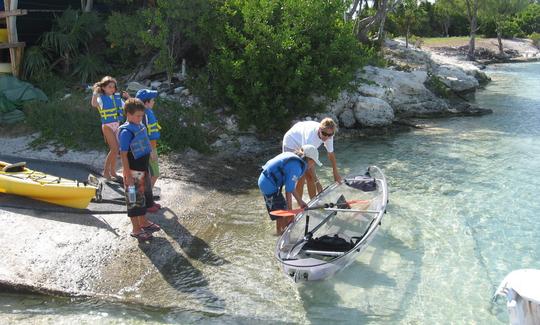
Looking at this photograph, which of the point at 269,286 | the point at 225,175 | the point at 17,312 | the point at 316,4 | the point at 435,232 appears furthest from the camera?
the point at 316,4

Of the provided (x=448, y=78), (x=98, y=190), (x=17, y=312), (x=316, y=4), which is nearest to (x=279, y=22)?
(x=316, y=4)

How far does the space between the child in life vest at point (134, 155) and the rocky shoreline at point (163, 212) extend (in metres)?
0.72

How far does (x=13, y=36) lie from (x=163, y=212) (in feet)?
26.5

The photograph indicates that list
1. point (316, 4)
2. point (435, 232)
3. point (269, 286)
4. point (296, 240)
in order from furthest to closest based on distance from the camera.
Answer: point (316, 4)
point (435, 232)
point (296, 240)
point (269, 286)

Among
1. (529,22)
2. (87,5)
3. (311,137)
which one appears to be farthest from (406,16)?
(311,137)

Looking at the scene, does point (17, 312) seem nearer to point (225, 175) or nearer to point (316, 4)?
point (225, 175)

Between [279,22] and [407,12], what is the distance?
1021 inches

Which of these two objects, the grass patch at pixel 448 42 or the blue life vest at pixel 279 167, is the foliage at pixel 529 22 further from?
the blue life vest at pixel 279 167

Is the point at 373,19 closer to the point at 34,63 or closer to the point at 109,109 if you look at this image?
the point at 34,63

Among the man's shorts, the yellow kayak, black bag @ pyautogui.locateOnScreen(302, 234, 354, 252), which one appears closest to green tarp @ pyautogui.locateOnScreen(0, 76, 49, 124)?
the yellow kayak

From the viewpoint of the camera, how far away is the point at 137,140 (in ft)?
22.5

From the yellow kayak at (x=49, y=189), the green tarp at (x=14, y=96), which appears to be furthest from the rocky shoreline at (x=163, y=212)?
Answer: the green tarp at (x=14, y=96)

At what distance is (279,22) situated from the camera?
13.4 metres

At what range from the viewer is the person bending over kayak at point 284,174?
6.70 m
